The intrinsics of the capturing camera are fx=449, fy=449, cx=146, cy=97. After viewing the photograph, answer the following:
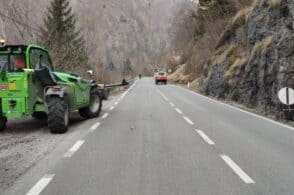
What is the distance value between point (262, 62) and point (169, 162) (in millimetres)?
14527

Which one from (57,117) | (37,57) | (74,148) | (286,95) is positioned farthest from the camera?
(286,95)

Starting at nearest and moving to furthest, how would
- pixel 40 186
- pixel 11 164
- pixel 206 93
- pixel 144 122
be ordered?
pixel 40 186, pixel 11 164, pixel 144 122, pixel 206 93

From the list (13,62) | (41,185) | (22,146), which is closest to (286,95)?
(13,62)

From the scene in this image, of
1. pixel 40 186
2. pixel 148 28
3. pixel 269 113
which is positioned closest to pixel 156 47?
pixel 148 28

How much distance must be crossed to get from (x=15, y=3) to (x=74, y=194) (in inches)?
821

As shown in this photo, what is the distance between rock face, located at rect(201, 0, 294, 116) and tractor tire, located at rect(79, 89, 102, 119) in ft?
22.7

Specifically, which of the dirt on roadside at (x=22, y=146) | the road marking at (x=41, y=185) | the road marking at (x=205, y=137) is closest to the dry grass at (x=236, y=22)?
the road marking at (x=205, y=137)

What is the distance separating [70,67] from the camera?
28578 mm

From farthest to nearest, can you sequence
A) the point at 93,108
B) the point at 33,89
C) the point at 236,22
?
the point at 236,22
the point at 93,108
the point at 33,89

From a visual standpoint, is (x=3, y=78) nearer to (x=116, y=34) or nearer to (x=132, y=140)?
(x=132, y=140)

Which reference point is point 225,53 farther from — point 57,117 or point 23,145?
point 23,145

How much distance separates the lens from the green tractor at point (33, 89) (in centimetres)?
1227

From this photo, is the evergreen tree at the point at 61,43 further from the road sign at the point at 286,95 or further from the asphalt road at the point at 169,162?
the road sign at the point at 286,95

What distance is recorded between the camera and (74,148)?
984 cm
